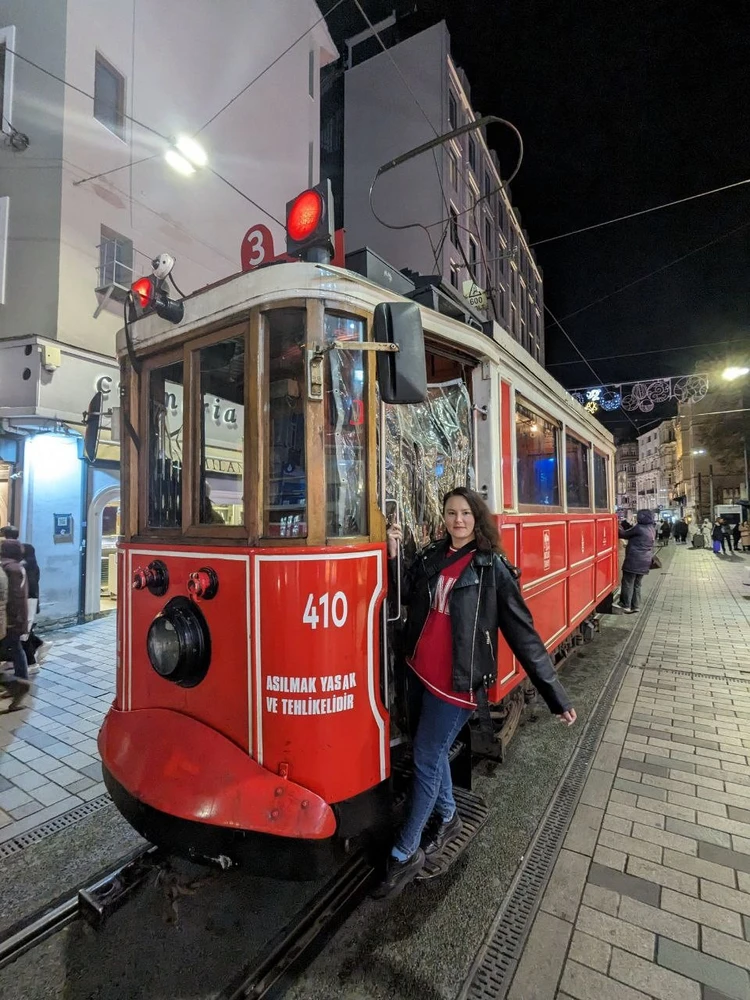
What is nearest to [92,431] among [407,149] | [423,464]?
[423,464]

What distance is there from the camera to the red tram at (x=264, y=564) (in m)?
2.15

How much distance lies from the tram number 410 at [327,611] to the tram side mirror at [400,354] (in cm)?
92

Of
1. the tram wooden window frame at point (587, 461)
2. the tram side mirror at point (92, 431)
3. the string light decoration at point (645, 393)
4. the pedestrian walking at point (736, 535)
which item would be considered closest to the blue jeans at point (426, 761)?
the tram side mirror at point (92, 431)

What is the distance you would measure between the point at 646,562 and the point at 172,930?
993 centimetres

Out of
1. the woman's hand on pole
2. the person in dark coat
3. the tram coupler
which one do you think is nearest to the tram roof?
the woman's hand on pole

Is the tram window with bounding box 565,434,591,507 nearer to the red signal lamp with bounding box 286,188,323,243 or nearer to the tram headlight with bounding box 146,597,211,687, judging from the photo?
the red signal lamp with bounding box 286,188,323,243

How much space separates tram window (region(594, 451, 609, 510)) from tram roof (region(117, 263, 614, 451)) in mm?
4429

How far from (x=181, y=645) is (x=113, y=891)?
1238mm

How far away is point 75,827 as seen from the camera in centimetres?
324

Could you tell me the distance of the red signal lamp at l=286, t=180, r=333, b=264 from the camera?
8.37 ft

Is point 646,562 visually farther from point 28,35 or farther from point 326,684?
point 28,35

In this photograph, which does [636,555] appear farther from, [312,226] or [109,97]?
[109,97]

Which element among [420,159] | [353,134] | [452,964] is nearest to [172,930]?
[452,964]

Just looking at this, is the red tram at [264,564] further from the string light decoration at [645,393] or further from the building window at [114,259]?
the string light decoration at [645,393]
